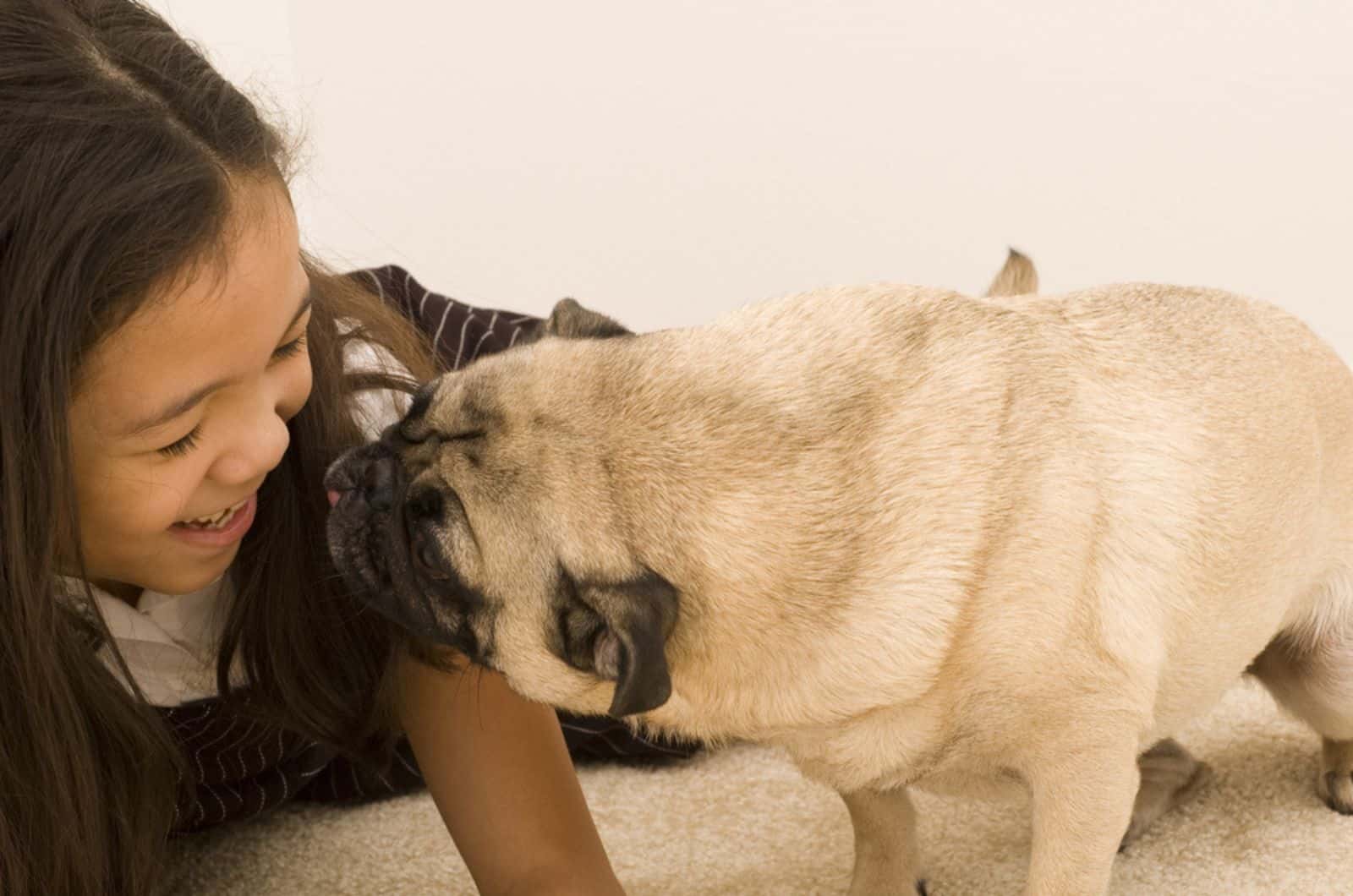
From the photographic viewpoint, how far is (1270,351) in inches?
75.4

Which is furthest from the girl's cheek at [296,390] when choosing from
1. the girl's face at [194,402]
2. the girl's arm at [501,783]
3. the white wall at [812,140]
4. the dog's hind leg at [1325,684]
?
the white wall at [812,140]

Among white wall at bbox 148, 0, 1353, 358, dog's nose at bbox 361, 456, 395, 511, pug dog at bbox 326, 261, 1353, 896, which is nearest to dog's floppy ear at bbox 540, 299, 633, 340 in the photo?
pug dog at bbox 326, 261, 1353, 896

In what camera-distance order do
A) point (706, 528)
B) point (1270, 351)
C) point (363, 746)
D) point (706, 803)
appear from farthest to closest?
point (706, 803)
point (363, 746)
point (1270, 351)
point (706, 528)

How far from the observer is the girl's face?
1545 millimetres

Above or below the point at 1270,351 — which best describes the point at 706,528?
below

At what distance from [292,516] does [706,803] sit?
785 mm

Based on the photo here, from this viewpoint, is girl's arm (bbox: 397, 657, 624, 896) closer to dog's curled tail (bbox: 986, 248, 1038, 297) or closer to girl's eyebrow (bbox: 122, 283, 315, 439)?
girl's eyebrow (bbox: 122, 283, 315, 439)

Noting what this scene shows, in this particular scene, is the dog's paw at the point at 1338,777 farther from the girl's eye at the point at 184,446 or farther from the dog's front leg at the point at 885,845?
the girl's eye at the point at 184,446

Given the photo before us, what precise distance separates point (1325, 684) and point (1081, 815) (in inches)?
25.0

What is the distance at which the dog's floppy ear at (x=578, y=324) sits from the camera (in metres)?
1.75

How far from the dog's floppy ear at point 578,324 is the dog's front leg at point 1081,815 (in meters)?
0.66

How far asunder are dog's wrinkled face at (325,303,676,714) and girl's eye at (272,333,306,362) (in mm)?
147

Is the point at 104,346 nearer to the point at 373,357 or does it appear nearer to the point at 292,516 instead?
the point at 292,516

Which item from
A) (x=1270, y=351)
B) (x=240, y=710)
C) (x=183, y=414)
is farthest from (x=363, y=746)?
(x=1270, y=351)
